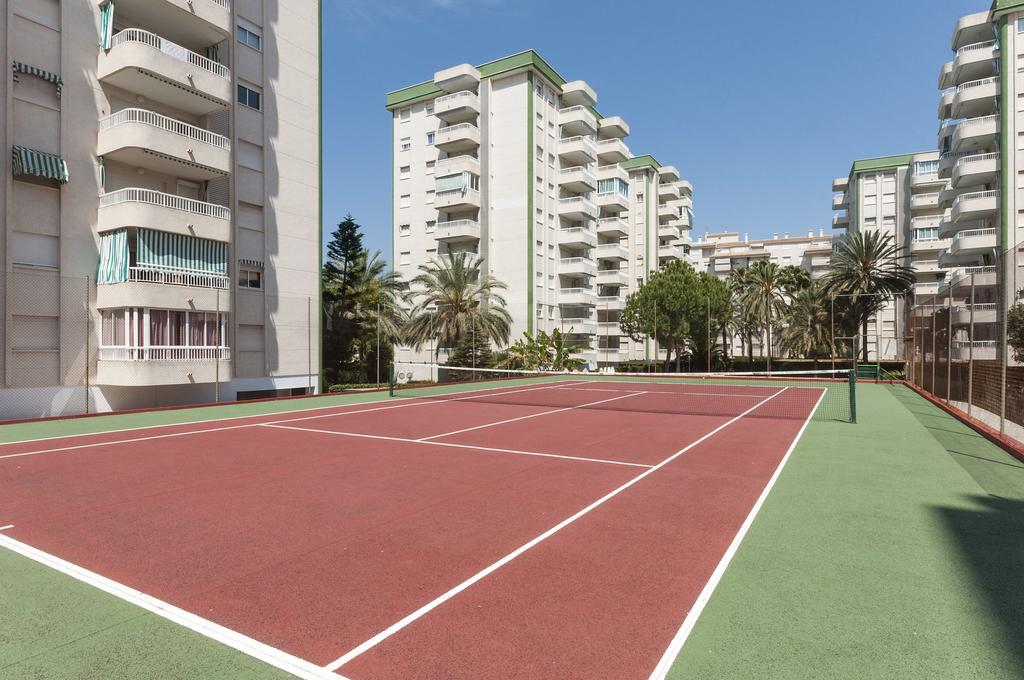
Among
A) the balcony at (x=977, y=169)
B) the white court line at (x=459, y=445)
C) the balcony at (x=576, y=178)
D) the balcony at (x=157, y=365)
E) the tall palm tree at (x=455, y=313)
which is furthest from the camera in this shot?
the balcony at (x=576, y=178)

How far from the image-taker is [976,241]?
45.8 m

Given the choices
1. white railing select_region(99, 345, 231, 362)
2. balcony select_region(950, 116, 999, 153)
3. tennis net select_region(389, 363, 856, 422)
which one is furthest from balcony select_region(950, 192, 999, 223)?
white railing select_region(99, 345, 231, 362)

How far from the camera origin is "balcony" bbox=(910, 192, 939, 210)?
70375mm

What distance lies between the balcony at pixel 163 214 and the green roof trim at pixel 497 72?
34529 millimetres

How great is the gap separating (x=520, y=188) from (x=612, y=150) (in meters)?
17.8

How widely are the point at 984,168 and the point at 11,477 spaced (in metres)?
59.4

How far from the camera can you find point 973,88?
46344 mm

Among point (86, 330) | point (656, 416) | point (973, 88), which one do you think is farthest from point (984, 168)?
point (86, 330)

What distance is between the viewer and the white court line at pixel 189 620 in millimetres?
3873

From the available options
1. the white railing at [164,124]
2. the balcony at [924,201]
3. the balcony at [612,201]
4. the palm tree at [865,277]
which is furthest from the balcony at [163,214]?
the balcony at [924,201]

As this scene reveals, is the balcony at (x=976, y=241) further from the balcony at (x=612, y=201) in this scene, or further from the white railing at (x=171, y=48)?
the white railing at (x=171, y=48)

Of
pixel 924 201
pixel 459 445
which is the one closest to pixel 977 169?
pixel 924 201

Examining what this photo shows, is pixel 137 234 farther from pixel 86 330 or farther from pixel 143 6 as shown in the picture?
pixel 143 6

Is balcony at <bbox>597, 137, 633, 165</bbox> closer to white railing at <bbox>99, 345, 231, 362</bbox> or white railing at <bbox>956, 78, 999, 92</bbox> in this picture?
white railing at <bbox>956, 78, 999, 92</bbox>
